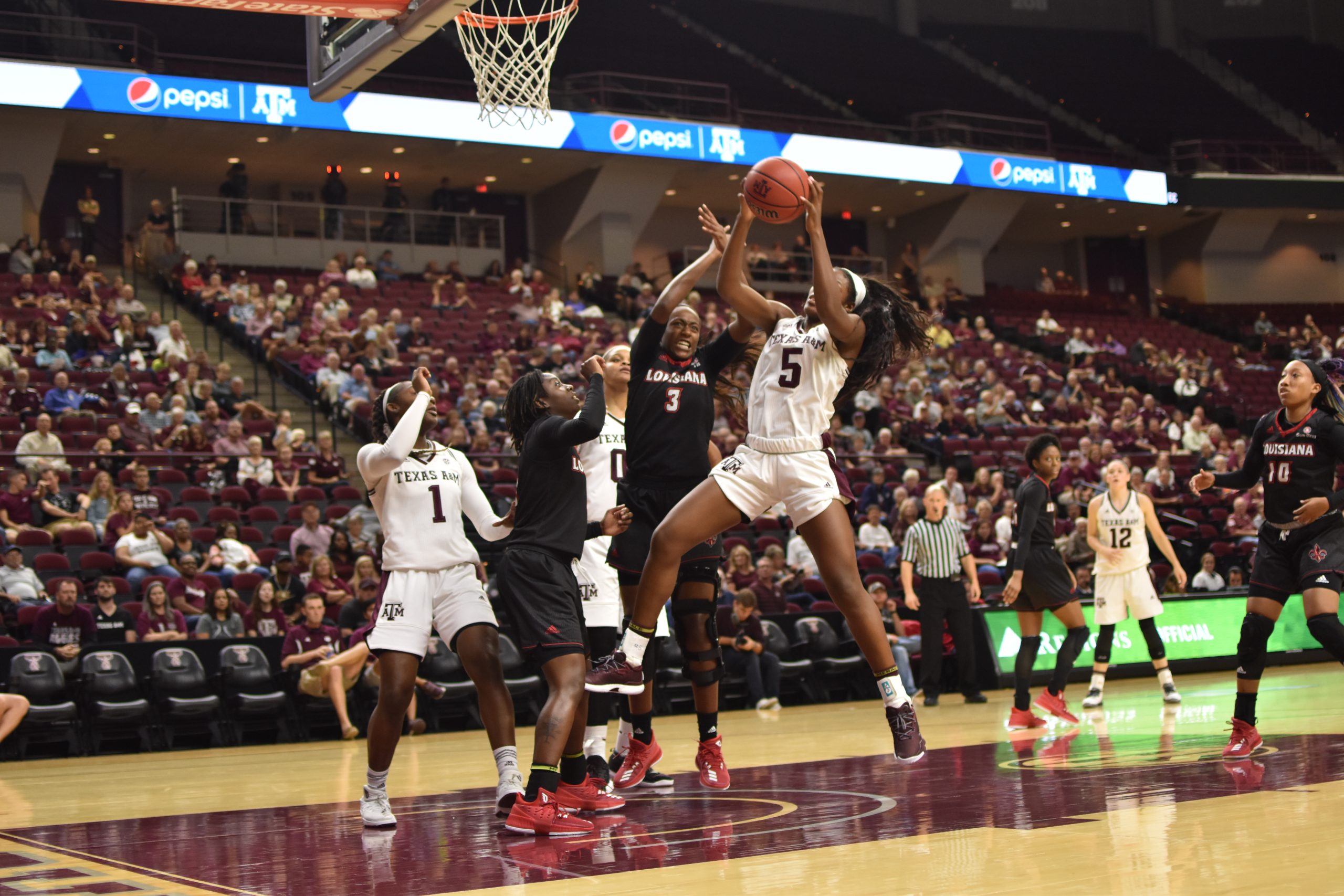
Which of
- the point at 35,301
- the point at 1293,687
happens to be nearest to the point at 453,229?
the point at 35,301

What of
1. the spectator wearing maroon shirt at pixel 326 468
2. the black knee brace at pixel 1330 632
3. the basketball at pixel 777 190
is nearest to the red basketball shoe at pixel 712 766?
the basketball at pixel 777 190

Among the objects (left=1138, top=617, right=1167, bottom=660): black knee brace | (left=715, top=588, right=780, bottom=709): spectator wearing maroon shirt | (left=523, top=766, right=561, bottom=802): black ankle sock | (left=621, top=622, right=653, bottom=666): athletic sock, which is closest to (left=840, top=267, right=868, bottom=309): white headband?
(left=621, top=622, right=653, bottom=666): athletic sock

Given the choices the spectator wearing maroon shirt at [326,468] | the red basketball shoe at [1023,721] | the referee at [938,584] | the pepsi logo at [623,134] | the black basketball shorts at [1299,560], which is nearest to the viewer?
the black basketball shorts at [1299,560]

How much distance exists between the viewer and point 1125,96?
34.0 meters

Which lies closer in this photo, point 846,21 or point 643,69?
point 643,69

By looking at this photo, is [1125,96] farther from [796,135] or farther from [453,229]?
[453,229]

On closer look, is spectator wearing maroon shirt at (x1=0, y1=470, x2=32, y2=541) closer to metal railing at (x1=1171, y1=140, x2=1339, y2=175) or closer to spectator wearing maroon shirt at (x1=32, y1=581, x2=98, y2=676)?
spectator wearing maroon shirt at (x1=32, y1=581, x2=98, y2=676)

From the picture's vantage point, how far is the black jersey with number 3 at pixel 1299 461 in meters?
6.50

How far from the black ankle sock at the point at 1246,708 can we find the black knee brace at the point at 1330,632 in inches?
16.2

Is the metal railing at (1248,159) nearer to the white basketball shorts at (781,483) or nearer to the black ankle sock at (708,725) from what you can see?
the black ankle sock at (708,725)

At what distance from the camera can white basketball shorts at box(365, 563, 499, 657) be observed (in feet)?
17.4

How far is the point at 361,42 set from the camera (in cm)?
762

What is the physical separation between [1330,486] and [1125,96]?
30209 mm

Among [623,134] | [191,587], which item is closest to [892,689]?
[191,587]
